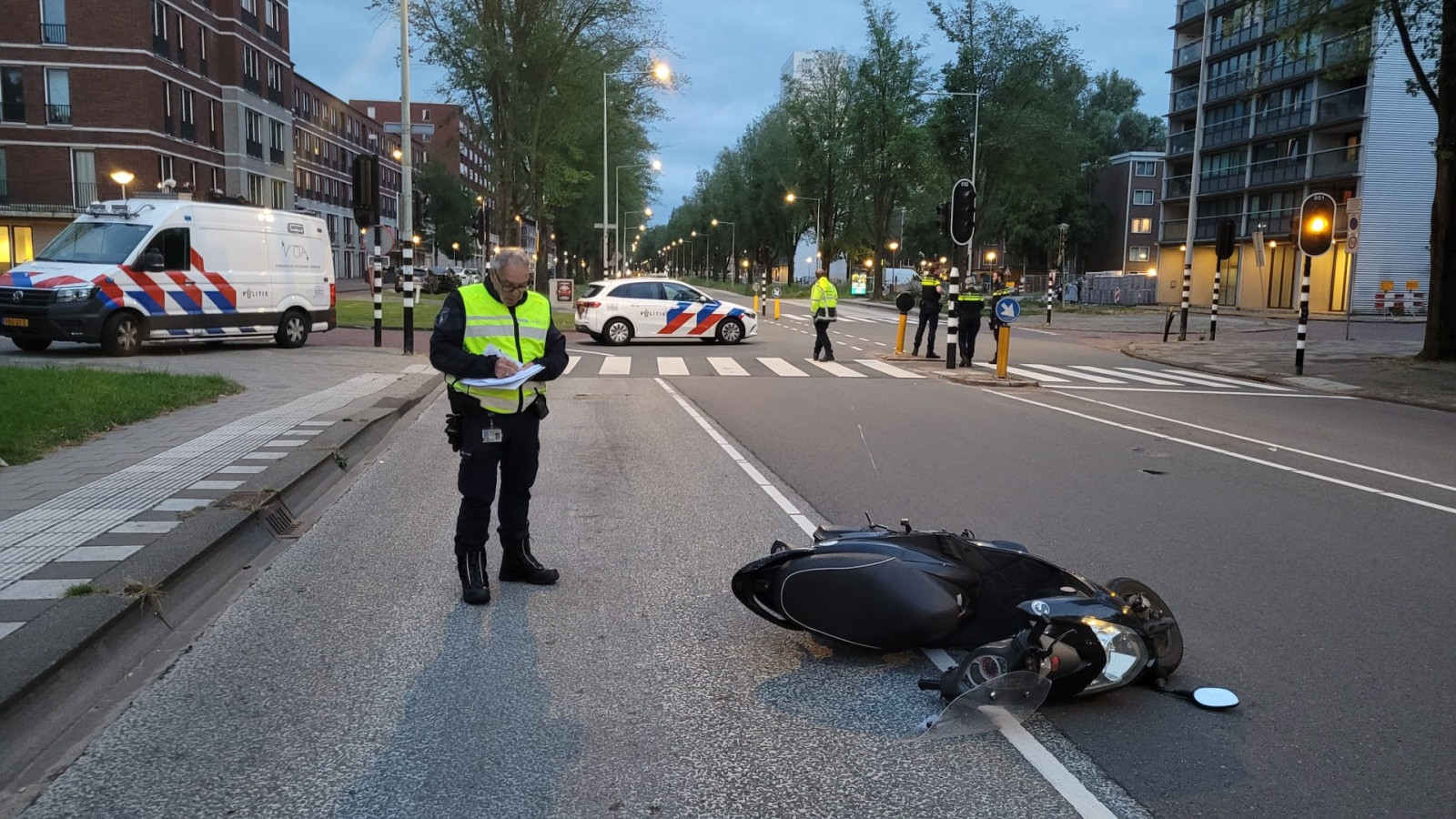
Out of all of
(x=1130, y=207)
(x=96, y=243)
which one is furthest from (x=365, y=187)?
(x=1130, y=207)

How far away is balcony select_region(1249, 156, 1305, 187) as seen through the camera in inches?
1811

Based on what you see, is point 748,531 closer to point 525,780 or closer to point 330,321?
point 525,780

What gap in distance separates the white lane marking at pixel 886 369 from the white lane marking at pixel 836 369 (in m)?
0.53

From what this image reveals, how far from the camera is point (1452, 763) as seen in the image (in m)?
3.41

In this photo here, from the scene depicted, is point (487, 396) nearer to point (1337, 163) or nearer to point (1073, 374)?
point (1073, 374)

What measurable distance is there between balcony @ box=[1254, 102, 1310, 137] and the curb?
49.7 m

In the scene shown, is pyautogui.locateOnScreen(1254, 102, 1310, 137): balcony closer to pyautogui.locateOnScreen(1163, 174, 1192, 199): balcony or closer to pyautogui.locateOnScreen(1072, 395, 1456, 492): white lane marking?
pyautogui.locateOnScreen(1163, 174, 1192, 199): balcony

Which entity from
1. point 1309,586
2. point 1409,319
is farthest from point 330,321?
point 1409,319

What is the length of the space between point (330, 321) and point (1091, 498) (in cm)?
1703

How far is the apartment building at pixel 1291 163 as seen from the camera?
138 ft

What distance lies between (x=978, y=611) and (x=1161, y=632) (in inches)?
27.9

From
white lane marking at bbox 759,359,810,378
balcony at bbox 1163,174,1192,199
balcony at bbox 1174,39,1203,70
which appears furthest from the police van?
balcony at bbox 1174,39,1203,70

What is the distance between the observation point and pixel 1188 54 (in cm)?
5525

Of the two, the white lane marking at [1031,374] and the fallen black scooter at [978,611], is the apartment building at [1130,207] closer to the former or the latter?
the white lane marking at [1031,374]
